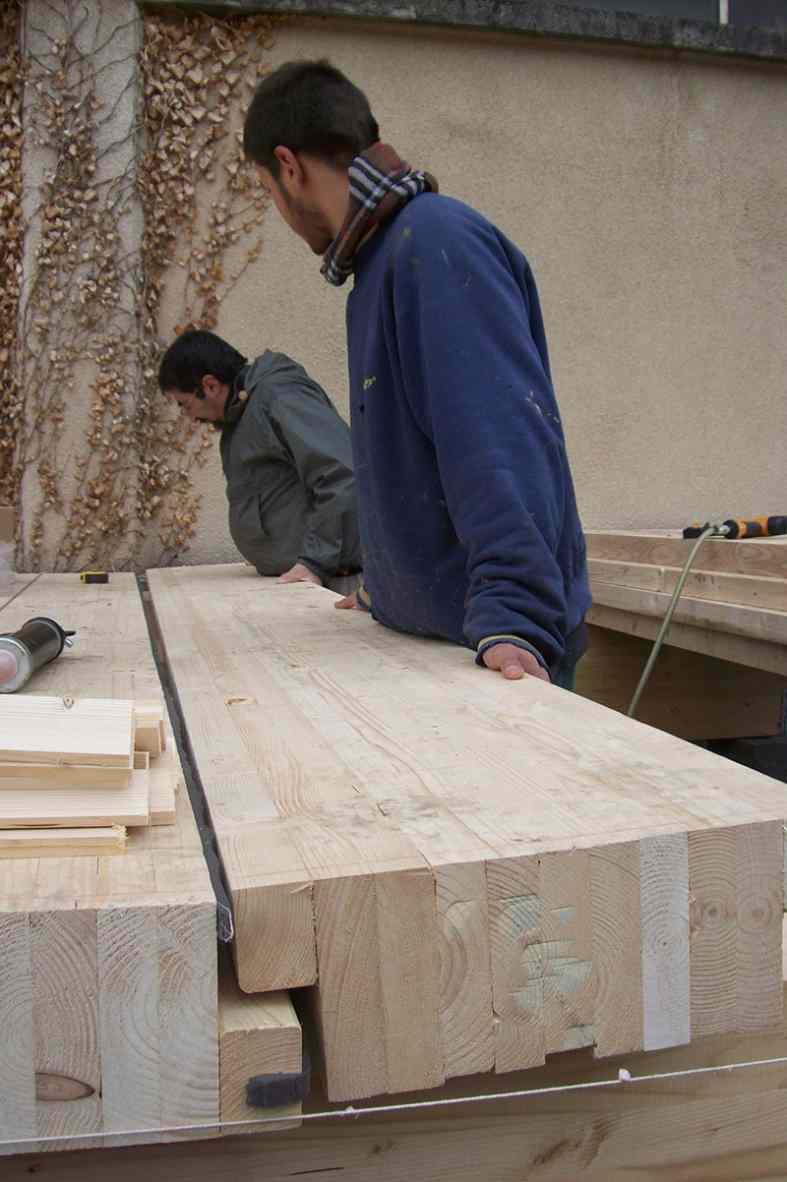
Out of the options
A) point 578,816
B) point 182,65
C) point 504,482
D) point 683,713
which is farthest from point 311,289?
point 578,816

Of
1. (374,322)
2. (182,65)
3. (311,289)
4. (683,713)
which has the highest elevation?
(182,65)

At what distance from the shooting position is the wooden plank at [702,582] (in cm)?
328

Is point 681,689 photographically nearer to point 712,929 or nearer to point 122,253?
point 122,253

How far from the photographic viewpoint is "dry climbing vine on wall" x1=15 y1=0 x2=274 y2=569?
497 centimetres

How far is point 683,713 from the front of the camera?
15.1 feet

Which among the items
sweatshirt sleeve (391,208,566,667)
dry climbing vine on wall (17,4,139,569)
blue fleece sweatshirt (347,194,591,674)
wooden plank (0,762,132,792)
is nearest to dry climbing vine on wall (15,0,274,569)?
dry climbing vine on wall (17,4,139,569)

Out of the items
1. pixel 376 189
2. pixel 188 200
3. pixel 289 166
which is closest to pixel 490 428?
pixel 376 189

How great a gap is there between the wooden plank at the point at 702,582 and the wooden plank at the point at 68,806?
2579mm

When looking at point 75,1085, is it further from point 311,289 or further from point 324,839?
point 311,289

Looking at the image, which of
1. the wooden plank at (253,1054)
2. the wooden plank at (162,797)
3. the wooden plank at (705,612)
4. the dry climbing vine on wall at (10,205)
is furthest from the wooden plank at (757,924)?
the dry climbing vine on wall at (10,205)

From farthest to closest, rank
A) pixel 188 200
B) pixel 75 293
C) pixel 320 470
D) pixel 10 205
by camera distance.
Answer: pixel 188 200, pixel 10 205, pixel 75 293, pixel 320 470

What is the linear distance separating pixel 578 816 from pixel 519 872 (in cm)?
13

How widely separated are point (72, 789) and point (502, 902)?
40 cm

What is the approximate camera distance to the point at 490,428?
1820 millimetres
